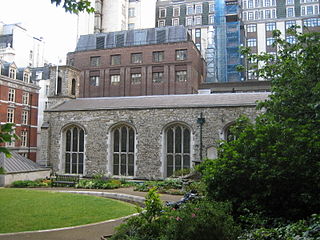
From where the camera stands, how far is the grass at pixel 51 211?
961 cm

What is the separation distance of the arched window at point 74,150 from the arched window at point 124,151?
2855 mm

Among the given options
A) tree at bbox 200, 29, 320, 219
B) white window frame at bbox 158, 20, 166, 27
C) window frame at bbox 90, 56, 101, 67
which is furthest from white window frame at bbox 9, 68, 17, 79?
white window frame at bbox 158, 20, 166, 27

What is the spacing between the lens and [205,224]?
5.90 m

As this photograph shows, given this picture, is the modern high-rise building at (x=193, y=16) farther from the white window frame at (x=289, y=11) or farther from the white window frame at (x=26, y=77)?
the white window frame at (x=26, y=77)

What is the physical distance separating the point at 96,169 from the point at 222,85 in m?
23.3

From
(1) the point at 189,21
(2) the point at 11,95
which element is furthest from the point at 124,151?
(1) the point at 189,21

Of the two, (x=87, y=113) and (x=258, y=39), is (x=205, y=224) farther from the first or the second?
(x=258, y=39)

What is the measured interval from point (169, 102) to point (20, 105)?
19.7m

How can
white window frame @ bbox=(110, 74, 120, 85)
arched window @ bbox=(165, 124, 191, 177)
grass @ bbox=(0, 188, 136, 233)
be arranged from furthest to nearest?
white window frame @ bbox=(110, 74, 120, 85), arched window @ bbox=(165, 124, 191, 177), grass @ bbox=(0, 188, 136, 233)

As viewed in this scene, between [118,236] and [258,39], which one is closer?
[118,236]

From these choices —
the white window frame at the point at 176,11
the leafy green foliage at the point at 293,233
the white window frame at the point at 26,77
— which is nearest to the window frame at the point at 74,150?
the white window frame at the point at 26,77

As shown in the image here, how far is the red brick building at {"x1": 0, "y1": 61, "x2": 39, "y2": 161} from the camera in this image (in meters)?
33.7

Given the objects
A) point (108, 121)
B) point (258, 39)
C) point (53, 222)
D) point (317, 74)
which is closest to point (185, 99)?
point (108, 121)

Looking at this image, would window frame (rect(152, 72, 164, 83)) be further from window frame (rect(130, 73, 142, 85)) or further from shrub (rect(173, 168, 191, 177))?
shrub (rect(173, 168, 191, 177))
